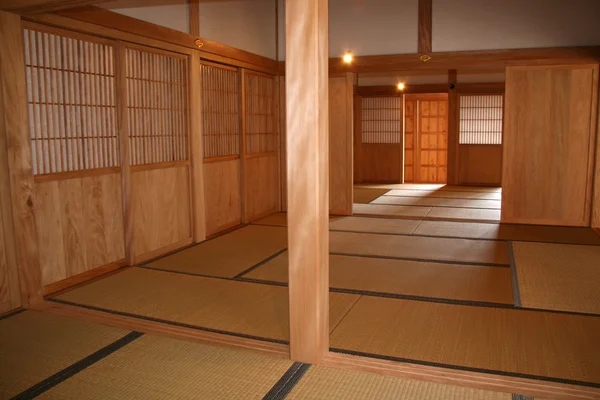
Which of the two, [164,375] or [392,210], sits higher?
[392,210]

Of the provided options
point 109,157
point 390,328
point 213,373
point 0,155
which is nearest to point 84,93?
point 109,157

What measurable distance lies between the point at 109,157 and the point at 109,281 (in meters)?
0.97

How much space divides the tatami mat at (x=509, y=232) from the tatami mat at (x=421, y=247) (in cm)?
32

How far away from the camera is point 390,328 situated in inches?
117

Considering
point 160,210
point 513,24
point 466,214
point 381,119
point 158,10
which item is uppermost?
point 513,24

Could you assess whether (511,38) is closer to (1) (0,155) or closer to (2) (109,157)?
(2) (109,157)

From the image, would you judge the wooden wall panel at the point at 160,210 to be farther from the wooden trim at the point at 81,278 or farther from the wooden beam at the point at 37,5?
the wooden beam at the point at 37,5

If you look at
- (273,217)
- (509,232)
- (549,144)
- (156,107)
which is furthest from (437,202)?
(156,107)

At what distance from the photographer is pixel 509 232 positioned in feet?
18.7

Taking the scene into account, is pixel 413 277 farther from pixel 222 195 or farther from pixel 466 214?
pixel 466 214

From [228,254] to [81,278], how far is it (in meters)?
1.27

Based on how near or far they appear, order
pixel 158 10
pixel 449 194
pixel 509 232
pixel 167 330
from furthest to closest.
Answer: pixel 449 194, pixel 509 232, pixel 158 10, pixel 167 330

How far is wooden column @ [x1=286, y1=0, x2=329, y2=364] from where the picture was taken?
2.32 meters

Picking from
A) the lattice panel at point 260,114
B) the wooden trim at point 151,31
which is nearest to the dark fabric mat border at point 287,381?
the wooden trim at point 151,31
